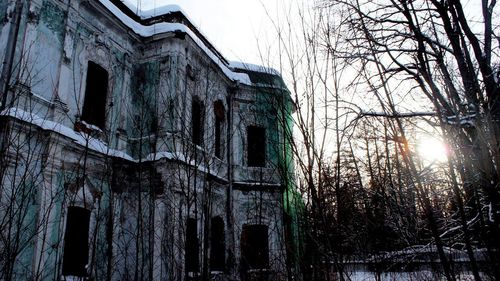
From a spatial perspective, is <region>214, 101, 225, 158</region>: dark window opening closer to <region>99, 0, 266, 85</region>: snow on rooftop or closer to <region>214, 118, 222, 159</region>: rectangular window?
<region>214, 118, 222, 159</region>: rectangular window

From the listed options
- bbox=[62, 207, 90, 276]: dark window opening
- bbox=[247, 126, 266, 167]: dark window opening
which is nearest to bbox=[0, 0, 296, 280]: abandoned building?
bbox=[62, 207, 90, 276]: dark window opening

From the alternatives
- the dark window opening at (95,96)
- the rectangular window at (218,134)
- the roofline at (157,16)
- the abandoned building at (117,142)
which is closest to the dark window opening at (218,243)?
the abandoned building at (117,142)

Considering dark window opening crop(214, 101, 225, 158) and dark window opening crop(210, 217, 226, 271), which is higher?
dark window opening crop(214, 101, 225, 158)

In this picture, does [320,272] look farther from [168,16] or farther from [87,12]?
[168,16]

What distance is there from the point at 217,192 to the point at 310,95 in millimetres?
9007

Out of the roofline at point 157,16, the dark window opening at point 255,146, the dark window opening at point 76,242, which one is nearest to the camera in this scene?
the dark window opening at point 76,242

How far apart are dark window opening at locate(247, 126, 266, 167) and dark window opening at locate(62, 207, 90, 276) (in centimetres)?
647

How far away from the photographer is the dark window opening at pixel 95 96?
29.8 ft

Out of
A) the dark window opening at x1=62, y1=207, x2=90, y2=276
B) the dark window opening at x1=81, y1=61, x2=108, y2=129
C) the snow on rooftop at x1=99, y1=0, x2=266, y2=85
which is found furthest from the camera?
the snow on rooftop at x1=99, y1=0, x2=266, y2=85

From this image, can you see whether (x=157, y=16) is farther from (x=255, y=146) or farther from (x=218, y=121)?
(x=255, y=146)

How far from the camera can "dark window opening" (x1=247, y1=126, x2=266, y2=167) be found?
44.8 ft

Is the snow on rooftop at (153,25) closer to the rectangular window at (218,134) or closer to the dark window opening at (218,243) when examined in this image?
the rectangular window at (218,134)

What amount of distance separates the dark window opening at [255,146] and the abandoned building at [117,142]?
49 centimetres

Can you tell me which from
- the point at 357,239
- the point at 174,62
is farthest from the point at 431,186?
the point at 174,62
